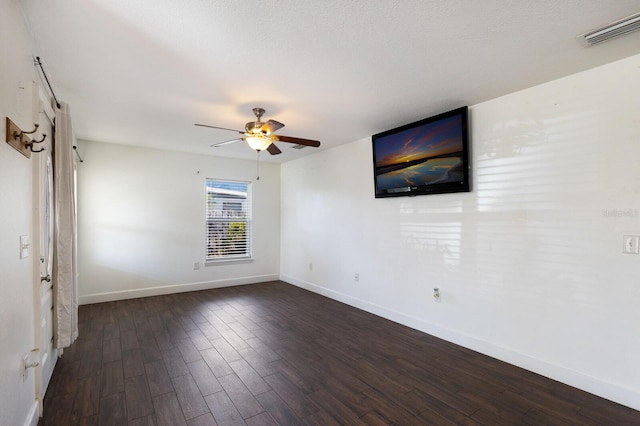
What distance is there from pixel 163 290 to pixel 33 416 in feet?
11.3

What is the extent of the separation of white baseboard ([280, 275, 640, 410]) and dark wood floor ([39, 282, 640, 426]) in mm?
67

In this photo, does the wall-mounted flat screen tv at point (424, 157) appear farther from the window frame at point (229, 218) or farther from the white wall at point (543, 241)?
the window frame at point (229, 218)

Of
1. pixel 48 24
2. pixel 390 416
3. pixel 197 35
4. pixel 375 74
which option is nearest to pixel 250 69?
pixel 197 35

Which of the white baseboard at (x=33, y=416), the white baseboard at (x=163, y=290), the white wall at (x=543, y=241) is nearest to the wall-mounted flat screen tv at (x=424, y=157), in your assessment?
the white wall at (x=543, y=241)

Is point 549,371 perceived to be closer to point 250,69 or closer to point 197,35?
point 250,69

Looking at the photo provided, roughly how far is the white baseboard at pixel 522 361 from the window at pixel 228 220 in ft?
9.61

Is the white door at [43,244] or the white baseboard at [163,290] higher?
the white door at [43,244]

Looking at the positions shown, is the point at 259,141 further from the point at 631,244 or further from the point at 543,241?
the point at 631,244

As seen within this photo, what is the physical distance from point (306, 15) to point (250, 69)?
783 millimetres

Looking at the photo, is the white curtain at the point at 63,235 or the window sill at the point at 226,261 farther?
the window sill at the point at 226,261

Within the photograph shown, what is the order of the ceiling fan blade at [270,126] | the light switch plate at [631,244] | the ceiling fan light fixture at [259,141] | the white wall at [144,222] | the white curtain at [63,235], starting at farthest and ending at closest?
the white wall at [144,222] → the ceiling fan light fixture at [259,141] → the ceiling fan blade at [270,126] → the white curtain at [63,235] → the light switch plate at [631,244]

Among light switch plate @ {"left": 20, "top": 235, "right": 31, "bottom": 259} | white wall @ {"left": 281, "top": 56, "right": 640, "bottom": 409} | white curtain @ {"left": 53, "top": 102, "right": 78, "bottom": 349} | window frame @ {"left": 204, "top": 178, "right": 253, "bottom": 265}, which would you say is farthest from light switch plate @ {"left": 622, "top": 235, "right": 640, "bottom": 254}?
window frame @ {"left": 204, "top": 178, "right": 253, "bottom": 265}

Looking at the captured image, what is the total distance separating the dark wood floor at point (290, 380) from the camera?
6.86 feet

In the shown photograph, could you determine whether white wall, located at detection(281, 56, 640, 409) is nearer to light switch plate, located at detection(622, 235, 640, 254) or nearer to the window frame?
light switch plate, located at detection(622, 235, 640, 254)
